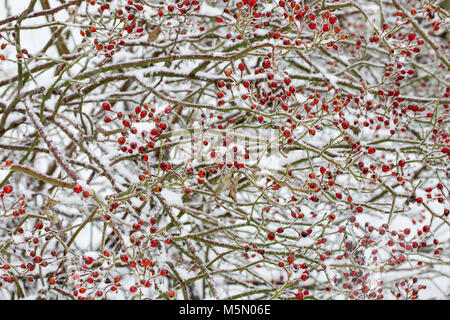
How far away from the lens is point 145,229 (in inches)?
78.2

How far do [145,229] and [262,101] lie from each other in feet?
2.90

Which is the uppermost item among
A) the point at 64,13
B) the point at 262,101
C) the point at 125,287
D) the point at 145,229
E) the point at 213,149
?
the point at 64,13

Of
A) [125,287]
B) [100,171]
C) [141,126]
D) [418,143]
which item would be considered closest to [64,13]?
[100,171]

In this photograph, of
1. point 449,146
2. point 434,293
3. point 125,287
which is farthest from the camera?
point 434,293

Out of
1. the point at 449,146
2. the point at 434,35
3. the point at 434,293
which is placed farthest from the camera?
the point at 434,35

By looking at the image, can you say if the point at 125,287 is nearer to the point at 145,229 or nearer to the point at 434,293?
the point at 145,229

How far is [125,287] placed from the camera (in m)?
1.93

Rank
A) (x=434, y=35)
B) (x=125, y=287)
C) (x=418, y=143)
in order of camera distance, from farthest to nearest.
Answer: (x=434, y=35) < (x=418, y=143) < (x=125, y=287)

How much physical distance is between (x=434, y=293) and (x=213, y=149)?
3393 mm

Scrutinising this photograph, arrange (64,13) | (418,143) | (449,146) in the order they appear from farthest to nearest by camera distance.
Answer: (64,13) → (418,143) → (449,146)

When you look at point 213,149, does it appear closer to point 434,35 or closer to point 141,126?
point 141,126

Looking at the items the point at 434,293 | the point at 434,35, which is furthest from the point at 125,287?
the point at 434,35
